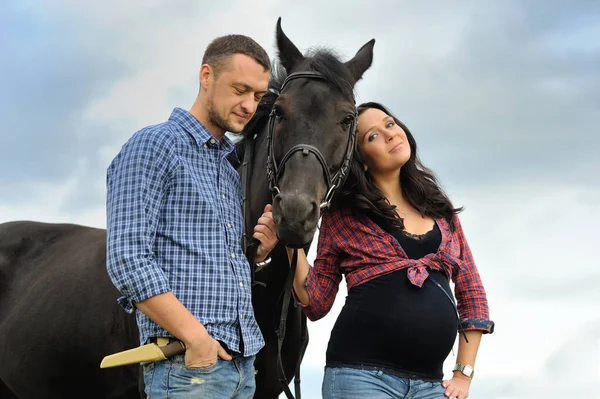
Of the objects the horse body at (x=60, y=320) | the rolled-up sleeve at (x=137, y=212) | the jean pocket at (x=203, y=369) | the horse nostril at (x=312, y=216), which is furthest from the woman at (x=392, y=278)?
the horse body at (x=60, y=320)

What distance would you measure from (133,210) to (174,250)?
0.75ft

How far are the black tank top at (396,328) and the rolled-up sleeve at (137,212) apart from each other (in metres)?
1.16

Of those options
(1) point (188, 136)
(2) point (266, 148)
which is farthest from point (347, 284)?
(1) point (188, 136)

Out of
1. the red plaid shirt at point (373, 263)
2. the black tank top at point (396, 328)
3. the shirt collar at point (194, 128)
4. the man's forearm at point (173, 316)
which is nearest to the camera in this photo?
the man's forearm at point (173, 316)

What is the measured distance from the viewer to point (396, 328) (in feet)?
11.5

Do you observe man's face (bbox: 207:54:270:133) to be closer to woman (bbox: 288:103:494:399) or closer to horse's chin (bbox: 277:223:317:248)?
horse's chin (bbox: 277:223:317:248)

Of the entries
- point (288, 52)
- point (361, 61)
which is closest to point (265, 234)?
point (288, 52)

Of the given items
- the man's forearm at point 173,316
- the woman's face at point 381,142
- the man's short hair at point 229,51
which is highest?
the woman's face at point 381,142

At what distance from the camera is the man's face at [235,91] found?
307cm

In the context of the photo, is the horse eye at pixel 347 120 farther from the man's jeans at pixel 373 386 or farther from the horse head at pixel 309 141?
the man's jeans at pixel 373 386

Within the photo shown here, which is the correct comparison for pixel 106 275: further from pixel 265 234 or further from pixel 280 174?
pixel 265 234

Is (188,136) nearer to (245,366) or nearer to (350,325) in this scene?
(245,366)

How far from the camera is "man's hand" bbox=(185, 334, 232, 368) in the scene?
270 cm

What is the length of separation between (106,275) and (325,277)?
2.74m
